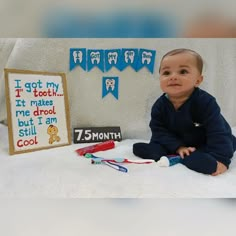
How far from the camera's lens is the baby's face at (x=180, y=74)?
696mm

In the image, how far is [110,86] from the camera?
0.90 metres

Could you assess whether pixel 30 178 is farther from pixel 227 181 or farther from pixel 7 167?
pixel 227 181

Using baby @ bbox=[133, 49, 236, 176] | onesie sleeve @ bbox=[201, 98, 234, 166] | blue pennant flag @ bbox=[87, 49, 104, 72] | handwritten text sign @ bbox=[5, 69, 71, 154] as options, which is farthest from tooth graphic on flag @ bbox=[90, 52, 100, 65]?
onesie sleeve @ bbox=[201, 98, 234, 166]

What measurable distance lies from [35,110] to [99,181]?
0.30m

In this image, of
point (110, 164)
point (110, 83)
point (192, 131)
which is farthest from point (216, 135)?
point (110, 83)

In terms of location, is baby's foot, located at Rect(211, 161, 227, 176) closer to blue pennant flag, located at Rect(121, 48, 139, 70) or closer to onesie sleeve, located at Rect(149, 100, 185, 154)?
onesie sleeve, located at Rect(149, 100, 185, 154)

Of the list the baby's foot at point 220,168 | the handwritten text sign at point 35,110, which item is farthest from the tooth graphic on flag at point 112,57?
the baby's foot at point 220,168

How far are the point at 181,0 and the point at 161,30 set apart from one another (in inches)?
2.4

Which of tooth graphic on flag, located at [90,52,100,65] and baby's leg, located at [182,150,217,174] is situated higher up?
tooth graphic on flag, located at [90,52,100,65]

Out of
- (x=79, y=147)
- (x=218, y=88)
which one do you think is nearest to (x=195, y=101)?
(x=218, y=88)

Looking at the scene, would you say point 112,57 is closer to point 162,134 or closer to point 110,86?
point 110,86

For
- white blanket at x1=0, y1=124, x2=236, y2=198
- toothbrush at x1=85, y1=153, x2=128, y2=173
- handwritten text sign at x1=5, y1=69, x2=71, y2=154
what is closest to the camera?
white blanket at x1=0, y1=124, x2=236, y2=198

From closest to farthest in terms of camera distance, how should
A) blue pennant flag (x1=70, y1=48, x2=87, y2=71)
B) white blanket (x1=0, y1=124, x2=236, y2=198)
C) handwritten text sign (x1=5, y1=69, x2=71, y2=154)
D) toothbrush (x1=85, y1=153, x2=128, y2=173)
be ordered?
white blanket (x1=0, y1=124, x2=236, y2=198)
toothbrush (x1=85, y1=153, x2=128, y2=173)
handwritten text sign (x1=5, y1=69, x2=71, y2=154)
blue pennant flag (x1=70, y1=48, x2=87, y2=71)

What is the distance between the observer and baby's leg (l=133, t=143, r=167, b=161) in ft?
2.29
